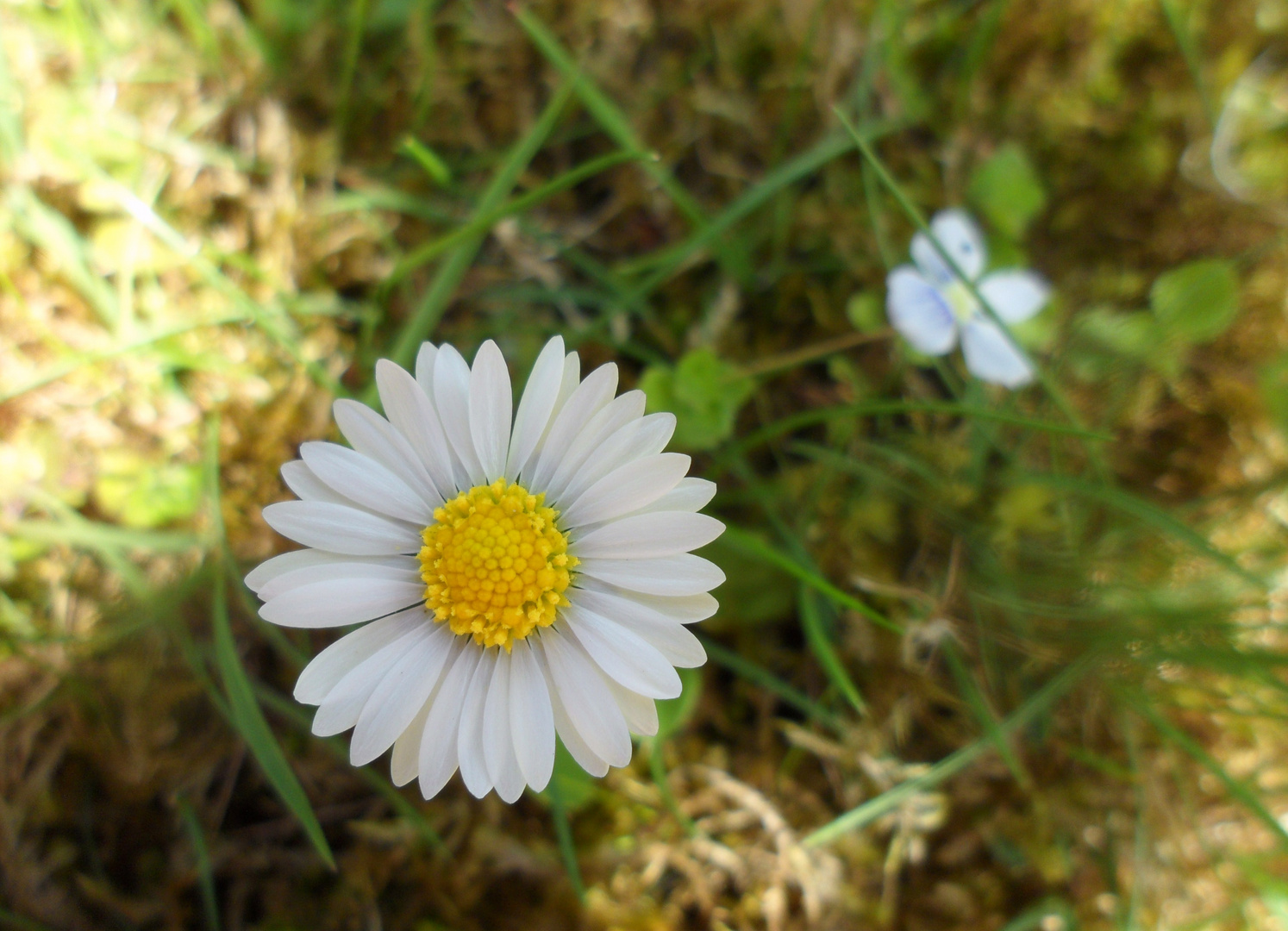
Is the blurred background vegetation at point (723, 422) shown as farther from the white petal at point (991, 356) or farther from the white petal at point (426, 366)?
the white petal at point (426, 366)

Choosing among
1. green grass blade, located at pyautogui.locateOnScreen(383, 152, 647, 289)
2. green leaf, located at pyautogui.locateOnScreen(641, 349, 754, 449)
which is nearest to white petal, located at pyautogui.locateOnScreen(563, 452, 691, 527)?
green leaf, located at pyautogui.locateOnScreen(641, 349, 754, 449)

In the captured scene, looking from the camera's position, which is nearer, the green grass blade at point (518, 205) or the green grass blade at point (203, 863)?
the green grass blade at point (518, 205)

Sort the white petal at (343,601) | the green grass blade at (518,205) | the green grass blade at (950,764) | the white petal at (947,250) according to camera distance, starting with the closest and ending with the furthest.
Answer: the white petal at (343,601)
the green grass blade at (518,205)
the green grass blade at (950,764)
the white petal at (947,250)

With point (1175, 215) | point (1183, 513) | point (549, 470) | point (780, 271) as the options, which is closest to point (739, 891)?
point (549, 470)

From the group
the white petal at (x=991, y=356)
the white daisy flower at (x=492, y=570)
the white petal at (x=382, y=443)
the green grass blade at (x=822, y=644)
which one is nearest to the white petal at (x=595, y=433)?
the white daisy flower at (x=492, y=570)

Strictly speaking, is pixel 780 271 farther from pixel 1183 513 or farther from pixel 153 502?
pixel 153 502

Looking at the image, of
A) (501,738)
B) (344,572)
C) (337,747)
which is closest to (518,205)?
(344,572)
